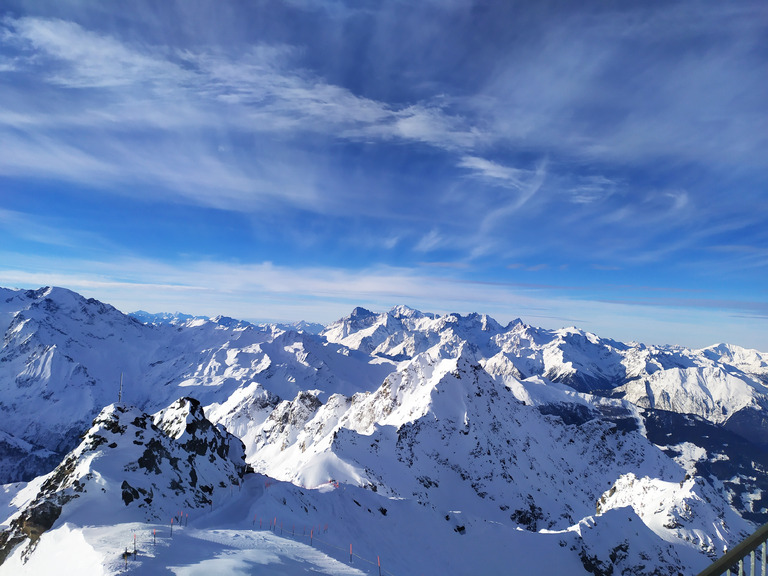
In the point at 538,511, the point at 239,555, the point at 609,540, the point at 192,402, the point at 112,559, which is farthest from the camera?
the point at 538,511

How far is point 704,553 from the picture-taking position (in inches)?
3580

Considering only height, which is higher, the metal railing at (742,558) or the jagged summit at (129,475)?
the metal railing at (742,558)

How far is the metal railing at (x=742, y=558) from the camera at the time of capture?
6369mm

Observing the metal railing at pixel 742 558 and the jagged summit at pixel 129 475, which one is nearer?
the metal railing at pixel 742 558

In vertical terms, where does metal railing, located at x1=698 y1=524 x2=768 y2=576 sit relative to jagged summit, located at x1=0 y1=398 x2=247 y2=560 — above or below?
above

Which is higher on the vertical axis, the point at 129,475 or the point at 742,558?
the point at 742,558

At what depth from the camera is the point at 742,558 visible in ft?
24.2

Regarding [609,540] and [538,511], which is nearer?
[609,540]

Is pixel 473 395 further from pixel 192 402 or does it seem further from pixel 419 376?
pixel 192 402

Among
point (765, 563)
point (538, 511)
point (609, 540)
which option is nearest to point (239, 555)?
point (765, 563)

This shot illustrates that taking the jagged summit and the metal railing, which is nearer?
the metal railing

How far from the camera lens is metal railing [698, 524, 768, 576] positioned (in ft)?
20.9

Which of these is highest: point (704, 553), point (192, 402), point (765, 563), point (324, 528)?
point (765, 563)

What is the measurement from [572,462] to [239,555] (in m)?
201
